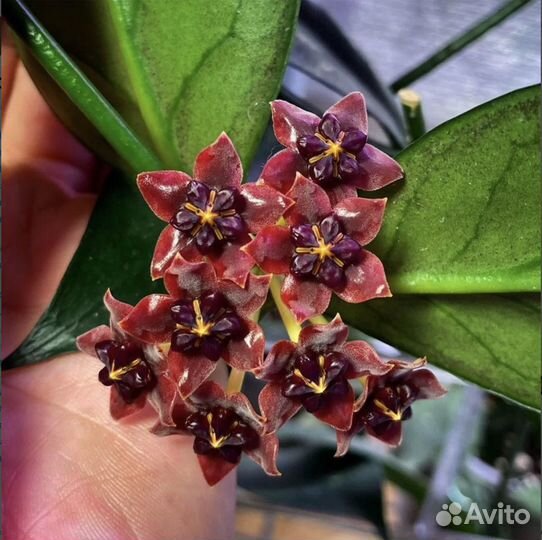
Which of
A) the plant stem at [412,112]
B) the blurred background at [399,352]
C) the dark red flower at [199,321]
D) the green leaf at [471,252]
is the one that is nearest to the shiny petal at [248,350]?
the dark red flower at [199,321]

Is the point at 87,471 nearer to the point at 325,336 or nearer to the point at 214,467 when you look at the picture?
the point at 214,467

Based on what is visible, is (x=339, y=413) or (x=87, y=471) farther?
(x=87, y=471)

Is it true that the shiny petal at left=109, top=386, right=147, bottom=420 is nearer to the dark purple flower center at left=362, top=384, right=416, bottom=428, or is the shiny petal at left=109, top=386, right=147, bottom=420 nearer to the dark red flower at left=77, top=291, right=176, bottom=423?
the dark red flower at left=77, top=291, right=176, bottom=423

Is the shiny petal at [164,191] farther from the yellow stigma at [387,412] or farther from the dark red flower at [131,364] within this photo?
the yellow stigma at [387,412]

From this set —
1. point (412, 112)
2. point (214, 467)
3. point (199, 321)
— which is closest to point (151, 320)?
point (199, 321)

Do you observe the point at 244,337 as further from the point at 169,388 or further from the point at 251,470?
the point at 251,470

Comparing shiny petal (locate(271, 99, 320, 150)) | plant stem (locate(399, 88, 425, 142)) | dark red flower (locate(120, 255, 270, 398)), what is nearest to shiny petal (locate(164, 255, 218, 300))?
dark red flower (locate(120, 255, 270, 398))

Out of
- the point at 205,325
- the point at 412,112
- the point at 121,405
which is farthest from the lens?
the point at 412,112

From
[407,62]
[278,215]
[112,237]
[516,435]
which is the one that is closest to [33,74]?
[112,237]
